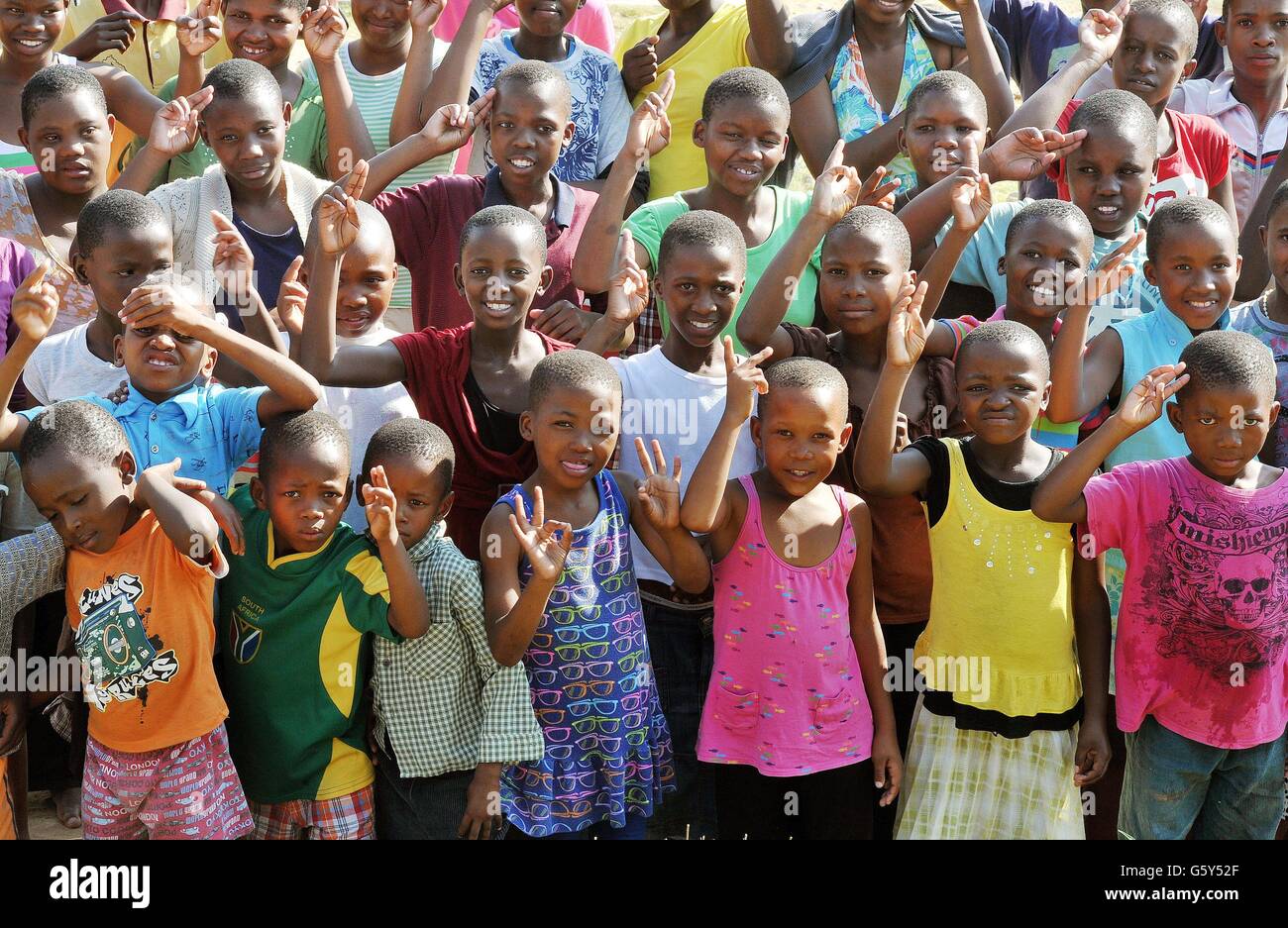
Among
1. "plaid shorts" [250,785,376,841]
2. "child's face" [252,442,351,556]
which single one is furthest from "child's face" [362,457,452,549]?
"plaid shorts" [250,785,376,841]

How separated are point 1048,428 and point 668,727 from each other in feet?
4.52

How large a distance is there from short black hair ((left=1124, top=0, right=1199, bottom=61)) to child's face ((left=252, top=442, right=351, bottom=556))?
3.29m

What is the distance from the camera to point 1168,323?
4004 millimetres

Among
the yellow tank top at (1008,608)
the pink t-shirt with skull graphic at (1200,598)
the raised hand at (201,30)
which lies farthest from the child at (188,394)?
the pink t-shirt with skull graphic at (1200,598)

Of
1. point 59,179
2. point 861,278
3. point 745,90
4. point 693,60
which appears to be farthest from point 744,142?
point 59,179

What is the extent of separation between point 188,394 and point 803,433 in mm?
1614

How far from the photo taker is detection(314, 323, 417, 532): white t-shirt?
13.1 ft

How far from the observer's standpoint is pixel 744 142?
437 cm

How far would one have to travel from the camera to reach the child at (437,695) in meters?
3.48

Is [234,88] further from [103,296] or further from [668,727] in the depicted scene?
[668,727]

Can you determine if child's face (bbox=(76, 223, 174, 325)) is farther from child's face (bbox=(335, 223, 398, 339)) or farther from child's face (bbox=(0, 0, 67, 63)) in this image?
child's face (bbox=(0, 0, 67, 63))

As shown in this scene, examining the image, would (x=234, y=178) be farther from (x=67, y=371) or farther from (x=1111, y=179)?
(x=1111, y=179)
